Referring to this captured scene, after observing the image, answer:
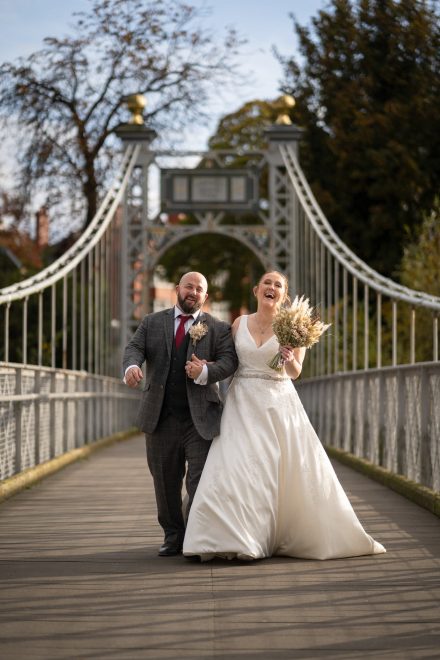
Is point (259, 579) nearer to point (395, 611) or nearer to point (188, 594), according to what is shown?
point (188, 594)

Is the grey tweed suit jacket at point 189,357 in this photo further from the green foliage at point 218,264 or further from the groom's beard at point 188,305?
the green foliage at point 218,264

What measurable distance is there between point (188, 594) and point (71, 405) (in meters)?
9.01

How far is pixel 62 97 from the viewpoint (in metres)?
27.4

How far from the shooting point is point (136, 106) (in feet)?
84.8

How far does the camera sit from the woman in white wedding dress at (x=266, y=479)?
22.8ft

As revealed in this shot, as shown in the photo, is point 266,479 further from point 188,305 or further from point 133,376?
point 188,305

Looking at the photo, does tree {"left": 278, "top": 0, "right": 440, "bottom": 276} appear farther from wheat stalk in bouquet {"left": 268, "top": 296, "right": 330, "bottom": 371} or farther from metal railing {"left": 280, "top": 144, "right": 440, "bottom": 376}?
wheat stalk in bouquet {"left": 268, "top": 296, "right": 330, "bottom": 371}

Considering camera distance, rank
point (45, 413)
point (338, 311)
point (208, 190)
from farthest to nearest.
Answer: point (208, 190) → point (338, 311) → point (45, 413)

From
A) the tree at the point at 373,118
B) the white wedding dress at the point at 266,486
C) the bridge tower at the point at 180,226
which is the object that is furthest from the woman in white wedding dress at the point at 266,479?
the tree at the point at 373,118

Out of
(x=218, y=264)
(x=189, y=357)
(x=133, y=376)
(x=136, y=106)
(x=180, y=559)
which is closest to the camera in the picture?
(x=133, y=376)

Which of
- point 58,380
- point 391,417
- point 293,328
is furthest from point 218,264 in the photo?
point 293,328

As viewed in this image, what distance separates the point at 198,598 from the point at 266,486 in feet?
4.53

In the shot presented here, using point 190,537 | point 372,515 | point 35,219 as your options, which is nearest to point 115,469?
point 372,515

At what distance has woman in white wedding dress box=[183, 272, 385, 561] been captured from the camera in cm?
696
